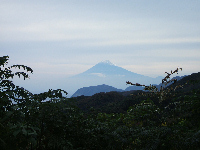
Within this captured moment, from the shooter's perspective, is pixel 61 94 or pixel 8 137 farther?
pixel 61 94

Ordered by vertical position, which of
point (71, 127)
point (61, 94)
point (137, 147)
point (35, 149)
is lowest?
point (137, 147)

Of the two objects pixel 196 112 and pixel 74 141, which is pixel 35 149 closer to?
pixel 74 141

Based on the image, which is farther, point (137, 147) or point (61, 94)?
point (137, 147)

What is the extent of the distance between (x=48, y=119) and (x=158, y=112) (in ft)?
9.94

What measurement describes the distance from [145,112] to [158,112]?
332 mm

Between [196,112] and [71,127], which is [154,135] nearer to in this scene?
[196,112]

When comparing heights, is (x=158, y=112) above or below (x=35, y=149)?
above

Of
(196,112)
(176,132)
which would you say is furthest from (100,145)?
(196,112)

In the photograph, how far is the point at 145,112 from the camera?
548 centimetres

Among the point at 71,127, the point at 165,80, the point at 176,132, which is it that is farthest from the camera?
the point at 165,80

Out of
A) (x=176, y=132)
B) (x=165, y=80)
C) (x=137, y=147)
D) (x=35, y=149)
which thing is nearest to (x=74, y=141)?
(x=35, y=149)

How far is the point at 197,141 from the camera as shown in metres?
4.23

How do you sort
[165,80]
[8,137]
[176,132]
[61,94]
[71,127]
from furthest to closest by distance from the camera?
1. [165,80]
2. [176,132]
3. [71,127]
4. [61,94]
5. [8,137]

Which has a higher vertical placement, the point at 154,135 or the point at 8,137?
the point at 8,137
